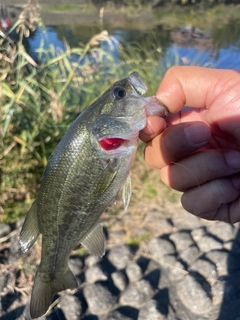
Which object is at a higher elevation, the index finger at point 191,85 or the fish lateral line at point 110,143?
the index finger at point 191,85

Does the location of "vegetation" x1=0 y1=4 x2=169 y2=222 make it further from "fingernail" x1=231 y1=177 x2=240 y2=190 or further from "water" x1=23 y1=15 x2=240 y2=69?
"water" x1=23 y1=15 x2=240 y2=69

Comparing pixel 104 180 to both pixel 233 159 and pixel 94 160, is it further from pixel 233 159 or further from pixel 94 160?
pixel 233 159

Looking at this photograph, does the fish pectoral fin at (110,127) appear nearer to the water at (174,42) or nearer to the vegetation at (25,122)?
the vegetation at (25,122)

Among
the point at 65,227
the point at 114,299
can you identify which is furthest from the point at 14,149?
the point at 65,227

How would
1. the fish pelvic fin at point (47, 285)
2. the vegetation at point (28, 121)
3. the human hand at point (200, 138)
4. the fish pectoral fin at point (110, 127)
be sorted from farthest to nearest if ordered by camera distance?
the vegetation at point (28, 121)
the fish pelvic fin at point (47, 285)
the human hand at point (200, 138)
the fish pectoral fin at point (110, 127)

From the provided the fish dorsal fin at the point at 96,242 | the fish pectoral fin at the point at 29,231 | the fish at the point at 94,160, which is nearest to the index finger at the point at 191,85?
the fish at the point at 94,160

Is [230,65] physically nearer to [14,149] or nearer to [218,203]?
[14,149]

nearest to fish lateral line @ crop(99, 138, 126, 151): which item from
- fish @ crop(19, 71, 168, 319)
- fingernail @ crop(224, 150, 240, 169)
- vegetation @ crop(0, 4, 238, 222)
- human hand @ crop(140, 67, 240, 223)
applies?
fish @ crop(19, 71, 168, 319)
